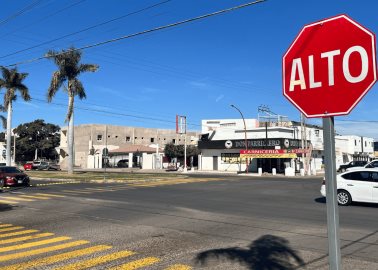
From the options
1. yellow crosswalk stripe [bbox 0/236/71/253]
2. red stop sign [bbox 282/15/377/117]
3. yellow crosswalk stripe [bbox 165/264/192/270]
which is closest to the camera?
red stop sign [bbox 282/15/377/117]

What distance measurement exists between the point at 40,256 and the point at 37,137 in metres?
94.9

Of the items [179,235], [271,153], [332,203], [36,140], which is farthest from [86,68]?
[36,140]

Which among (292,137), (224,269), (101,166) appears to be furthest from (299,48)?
(101,166)

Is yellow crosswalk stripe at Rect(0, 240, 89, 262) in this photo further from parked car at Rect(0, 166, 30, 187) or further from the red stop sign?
parked car at Rect(0, 166, 30, 187)

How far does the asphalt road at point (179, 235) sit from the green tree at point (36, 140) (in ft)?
271

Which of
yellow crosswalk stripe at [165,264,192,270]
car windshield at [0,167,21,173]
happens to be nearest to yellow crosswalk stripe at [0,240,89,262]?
yellow crosswalk stripe at [165,264,192,270]

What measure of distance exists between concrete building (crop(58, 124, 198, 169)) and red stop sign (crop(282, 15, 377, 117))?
228 ft

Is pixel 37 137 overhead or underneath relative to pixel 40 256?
overhead

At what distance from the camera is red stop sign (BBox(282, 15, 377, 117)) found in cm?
299

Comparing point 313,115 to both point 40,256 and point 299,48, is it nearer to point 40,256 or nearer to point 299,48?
point 299,48

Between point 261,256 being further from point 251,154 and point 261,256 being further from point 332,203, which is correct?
point 251,154

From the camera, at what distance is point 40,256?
7711 millimetres

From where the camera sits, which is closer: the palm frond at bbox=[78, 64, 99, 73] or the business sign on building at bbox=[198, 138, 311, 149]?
the palm frond at bbox=[78, 64, 99, 73]

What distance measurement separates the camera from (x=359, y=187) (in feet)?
54.1
